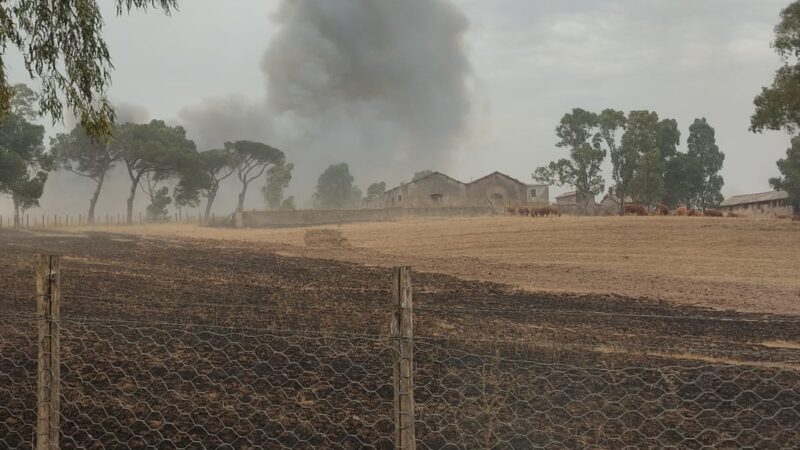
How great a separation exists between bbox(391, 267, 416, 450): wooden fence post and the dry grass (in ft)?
44.8

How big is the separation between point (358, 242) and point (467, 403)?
30290mm

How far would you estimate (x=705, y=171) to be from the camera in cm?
6531

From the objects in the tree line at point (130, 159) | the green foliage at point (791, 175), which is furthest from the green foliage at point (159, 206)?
the green foliage at point (791, 175)

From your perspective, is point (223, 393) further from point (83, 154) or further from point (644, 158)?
point (83, 154)

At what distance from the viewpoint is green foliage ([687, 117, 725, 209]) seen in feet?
213

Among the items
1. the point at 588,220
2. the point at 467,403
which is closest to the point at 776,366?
the point at 467,403

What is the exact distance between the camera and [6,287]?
1409 centimetres

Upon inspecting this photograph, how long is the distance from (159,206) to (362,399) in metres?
70.3

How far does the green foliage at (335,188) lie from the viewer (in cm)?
10369

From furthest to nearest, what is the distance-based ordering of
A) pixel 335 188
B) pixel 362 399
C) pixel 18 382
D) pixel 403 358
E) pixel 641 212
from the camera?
pixel 335 188
pixel 641 212
pixel 18 382
pixel 362 399
pixel 403 358

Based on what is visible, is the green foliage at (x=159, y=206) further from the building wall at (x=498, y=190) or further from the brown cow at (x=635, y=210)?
the brown cow at (x=635, y=210)

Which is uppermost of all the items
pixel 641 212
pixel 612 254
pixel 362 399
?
pixel 641 212

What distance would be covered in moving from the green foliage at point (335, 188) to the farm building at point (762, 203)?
5360 centimetres

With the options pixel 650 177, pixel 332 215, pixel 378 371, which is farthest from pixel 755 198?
pixel 378 371
